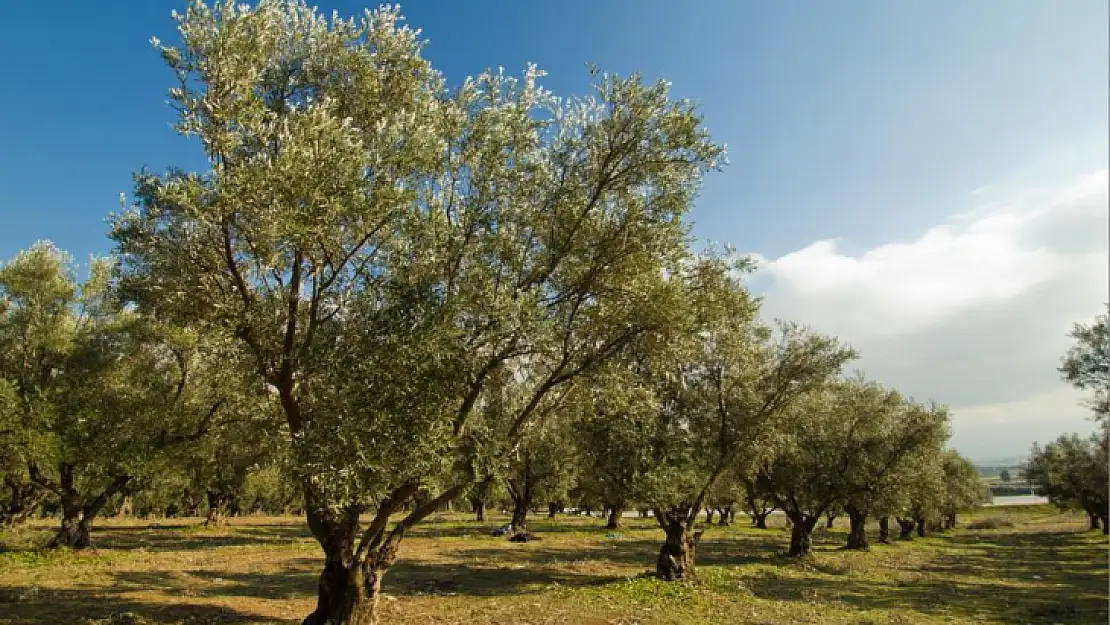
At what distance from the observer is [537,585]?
32750 millimetres

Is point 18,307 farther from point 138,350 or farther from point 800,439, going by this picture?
point 800,439

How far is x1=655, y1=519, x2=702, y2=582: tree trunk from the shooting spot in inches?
1357

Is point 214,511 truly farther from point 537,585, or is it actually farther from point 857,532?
point 857,532

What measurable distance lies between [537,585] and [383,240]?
22173 mm

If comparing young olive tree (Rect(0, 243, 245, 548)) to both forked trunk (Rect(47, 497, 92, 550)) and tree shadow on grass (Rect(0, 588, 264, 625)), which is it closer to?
forked trunk (Rect(47, 497, 92, 550))

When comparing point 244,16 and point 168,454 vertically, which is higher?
point 244,16

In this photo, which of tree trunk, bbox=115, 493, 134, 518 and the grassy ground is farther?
tree trunk, bbox=115, 493, 134, 518

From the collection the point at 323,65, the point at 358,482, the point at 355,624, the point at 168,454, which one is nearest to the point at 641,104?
the point at 323,65

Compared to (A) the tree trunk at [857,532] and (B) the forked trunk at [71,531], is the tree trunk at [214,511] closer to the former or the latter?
(B) the forked trunk at [71,531]

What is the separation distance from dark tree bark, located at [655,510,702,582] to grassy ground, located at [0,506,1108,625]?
5.03ft

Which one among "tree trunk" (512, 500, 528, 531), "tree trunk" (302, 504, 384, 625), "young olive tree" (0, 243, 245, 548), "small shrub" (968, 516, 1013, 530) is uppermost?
"young olive tree" (0, 243, 245, 548)

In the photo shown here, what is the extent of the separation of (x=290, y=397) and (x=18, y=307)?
112 feet

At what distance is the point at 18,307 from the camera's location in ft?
134

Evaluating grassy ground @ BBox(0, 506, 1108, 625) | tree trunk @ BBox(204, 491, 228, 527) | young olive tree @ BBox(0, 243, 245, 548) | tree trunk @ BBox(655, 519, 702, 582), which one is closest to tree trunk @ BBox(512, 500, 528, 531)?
grassy ground @ BBox(0, 506, 1108, 625)
